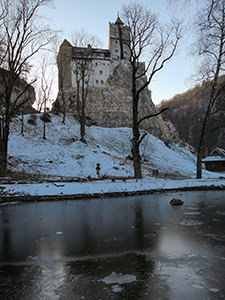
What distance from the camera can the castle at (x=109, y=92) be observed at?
7062cm

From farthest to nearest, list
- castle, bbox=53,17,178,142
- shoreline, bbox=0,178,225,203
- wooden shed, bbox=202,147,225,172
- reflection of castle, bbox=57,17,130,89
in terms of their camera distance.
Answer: reflection of castle, bbox=57,17,130,89 → castle, bbox=53,17,178,142 → wooden shed, bbox=202,147,225,172 → shoreline, bbox=0,178,225,203

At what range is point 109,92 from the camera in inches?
3019

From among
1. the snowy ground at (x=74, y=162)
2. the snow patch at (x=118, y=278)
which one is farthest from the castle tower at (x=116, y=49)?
the snow patch at (x=118, y=278)

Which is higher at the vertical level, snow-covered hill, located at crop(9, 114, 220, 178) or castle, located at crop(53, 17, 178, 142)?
castle, located at crop(53, 17, 178, 142)

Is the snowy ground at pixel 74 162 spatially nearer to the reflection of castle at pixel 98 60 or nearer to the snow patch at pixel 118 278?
the snow patch at pixel 118 278

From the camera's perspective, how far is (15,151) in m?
27.3

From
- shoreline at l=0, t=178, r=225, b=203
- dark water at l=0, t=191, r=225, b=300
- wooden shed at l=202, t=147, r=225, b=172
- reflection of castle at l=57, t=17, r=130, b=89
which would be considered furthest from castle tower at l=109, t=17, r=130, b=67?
dark water at l=0, t=191, r=225, b=300

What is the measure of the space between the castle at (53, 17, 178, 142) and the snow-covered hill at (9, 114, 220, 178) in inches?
1025

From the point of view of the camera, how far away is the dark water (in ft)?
10.3

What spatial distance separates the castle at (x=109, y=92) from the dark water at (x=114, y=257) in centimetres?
5986

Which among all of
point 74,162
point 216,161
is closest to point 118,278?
point 74,162

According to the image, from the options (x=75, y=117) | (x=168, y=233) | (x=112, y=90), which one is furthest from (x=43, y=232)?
(x=112, y=90)

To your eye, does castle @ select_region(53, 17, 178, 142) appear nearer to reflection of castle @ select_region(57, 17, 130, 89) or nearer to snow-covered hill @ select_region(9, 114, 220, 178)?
reflection of castle @ select_region(57, 17, 130, 89)

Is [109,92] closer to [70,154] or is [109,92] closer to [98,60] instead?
[98,60]
